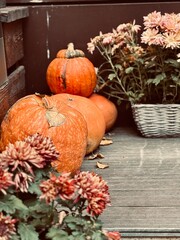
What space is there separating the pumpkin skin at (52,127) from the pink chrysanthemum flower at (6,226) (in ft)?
3.64

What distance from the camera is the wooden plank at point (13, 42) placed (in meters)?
3.08

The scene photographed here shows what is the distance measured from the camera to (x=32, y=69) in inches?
143

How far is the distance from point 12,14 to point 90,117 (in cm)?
70

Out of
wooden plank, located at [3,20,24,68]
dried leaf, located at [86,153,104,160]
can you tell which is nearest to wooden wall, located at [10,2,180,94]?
wooden plank, located at [3,20,24,68]

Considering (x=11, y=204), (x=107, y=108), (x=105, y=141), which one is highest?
(x=11, y=204)

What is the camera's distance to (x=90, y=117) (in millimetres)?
2953

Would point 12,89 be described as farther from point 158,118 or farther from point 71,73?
point 158,118

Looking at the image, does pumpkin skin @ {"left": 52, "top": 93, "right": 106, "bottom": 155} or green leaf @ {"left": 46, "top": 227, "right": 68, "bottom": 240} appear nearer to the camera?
green leaf @ {"left": 46, "top": 227, "right": 68, "bottom": 240}

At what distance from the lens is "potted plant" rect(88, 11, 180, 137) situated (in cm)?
311

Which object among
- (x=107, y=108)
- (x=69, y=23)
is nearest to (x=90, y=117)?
(x=107, y=108)

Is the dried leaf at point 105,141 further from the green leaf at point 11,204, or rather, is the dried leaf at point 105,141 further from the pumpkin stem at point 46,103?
the green leaf at point 11,204

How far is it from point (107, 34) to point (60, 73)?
0.37 m

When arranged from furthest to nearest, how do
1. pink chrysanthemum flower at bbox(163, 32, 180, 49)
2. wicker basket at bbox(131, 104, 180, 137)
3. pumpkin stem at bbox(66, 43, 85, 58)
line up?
pumpkin stem at bbox(66, 43, 85, 58)
wicker basket at bbox(131, 104, 180, 137)
pink chrysanthemum flower at bbox(163, 32, 180, 49)

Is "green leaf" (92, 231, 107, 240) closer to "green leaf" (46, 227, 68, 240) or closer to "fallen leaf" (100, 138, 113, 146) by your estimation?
"green leaf" (46, 227, 68, 240)
